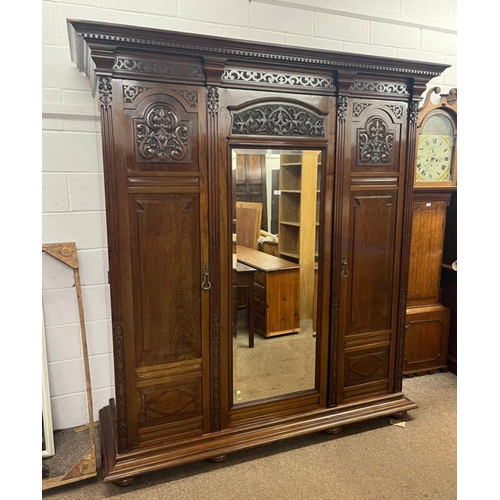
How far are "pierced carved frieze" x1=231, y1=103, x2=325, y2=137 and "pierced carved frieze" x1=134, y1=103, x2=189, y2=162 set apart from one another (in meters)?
0.26

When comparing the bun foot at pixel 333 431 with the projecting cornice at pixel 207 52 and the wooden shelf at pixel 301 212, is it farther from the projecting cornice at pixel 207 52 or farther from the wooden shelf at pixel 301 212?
the projecting cornice at pixel 207 52

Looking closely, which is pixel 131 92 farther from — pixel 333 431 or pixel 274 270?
pixel 333 431

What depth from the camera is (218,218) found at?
1.91 m

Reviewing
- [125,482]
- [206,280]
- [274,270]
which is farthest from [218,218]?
[125,482]

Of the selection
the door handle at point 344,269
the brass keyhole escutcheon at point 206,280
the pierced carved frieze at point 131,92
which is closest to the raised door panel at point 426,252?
the door handle at point 344,269

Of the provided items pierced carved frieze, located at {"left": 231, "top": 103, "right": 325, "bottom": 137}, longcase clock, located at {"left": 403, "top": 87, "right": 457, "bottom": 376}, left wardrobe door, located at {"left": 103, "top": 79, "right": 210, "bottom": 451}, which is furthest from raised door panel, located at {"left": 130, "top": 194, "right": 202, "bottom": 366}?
longcase clock, located at {"left": 403, "top": 87, "right": 457, "bottom": 376}

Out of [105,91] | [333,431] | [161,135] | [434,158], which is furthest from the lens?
[434,158]

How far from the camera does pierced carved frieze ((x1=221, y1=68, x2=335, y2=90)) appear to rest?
1844 mm

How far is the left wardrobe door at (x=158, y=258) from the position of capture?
1.73 metres

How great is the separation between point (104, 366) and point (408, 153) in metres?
2.18

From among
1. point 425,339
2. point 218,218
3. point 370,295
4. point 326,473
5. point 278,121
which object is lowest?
point 326,473

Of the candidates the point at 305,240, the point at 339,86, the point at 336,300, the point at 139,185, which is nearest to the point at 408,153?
the point at 339,86

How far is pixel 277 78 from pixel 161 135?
0.64 metres

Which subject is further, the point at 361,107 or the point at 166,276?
the point at 361,107
